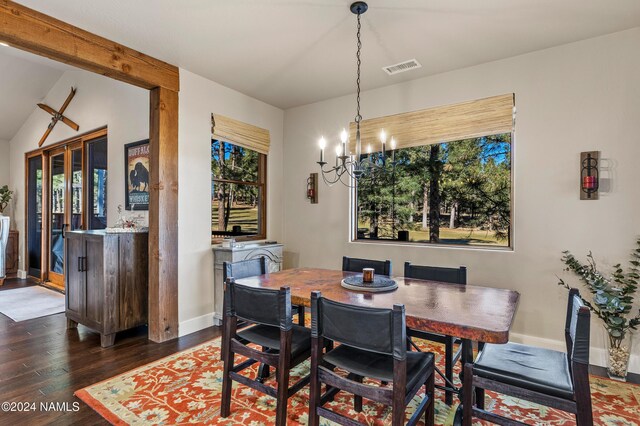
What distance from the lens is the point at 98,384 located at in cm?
249

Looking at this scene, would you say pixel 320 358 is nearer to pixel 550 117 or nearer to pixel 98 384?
pixel 98 384

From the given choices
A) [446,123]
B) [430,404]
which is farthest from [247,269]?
[446,123]

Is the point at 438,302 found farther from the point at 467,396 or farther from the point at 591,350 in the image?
the point at 591,350

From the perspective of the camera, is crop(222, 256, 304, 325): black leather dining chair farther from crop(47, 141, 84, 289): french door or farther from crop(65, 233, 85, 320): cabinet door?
crop(47, 141, 84, 289): french door

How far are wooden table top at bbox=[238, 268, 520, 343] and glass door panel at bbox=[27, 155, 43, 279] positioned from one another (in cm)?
571

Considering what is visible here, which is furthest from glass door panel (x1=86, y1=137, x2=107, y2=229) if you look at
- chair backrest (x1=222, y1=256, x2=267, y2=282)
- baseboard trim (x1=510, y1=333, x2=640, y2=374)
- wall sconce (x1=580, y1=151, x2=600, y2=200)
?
wall sconce (x1=580, y1=151, x2=600, y2=200)

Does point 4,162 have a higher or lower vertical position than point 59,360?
higher

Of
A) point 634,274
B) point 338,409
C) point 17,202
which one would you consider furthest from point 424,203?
point 17,202

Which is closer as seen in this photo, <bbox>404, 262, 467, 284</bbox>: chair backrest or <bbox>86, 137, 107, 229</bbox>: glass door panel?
<bbox>404, 262, 467, 284</bbox>: chair backrest

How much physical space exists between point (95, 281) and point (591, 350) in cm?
458

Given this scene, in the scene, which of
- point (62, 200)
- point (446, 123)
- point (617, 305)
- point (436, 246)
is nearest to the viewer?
point (617, 305)

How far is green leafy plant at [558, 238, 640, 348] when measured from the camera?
2.57 m

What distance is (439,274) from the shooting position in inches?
106

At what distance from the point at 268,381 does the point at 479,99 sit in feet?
10.6
